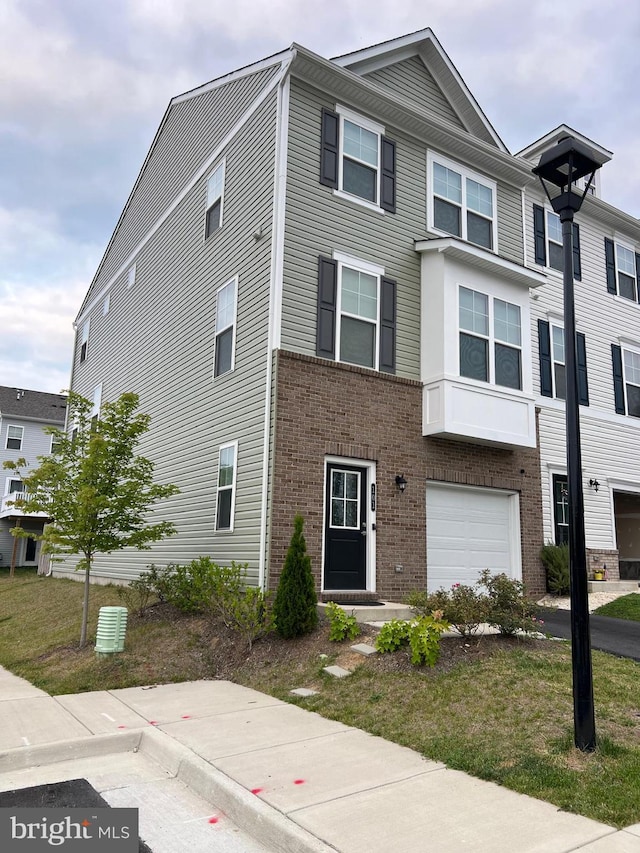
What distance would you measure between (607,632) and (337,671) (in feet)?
15.1

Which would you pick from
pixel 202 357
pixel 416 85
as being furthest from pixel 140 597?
pixel 416 85

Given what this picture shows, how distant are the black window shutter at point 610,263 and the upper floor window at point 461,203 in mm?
5158

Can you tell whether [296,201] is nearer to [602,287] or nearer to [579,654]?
[579,654]

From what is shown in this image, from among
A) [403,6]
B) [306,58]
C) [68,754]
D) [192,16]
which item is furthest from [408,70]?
[68,754]

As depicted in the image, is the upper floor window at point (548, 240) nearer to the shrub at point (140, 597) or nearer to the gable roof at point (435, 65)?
the gable roof at point (435, 65)

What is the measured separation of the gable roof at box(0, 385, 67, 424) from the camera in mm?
36000

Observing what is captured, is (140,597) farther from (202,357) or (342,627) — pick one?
(342,627)

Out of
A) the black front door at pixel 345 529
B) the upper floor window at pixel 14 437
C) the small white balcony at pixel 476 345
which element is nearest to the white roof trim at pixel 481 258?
the small white balcony at pixel 476 345

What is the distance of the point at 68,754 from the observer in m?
5.35

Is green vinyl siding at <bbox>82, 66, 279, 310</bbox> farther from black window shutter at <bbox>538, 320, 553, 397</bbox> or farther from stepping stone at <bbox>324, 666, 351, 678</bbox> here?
stepping stone at <bbox>324, 666, 351, 678</bbox>

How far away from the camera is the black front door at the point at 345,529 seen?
1040 centimetres

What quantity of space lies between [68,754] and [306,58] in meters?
10.5

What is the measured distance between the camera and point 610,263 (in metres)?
17.7

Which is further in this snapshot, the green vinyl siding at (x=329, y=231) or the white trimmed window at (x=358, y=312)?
the white trimmed window at (x=358, y=312)
